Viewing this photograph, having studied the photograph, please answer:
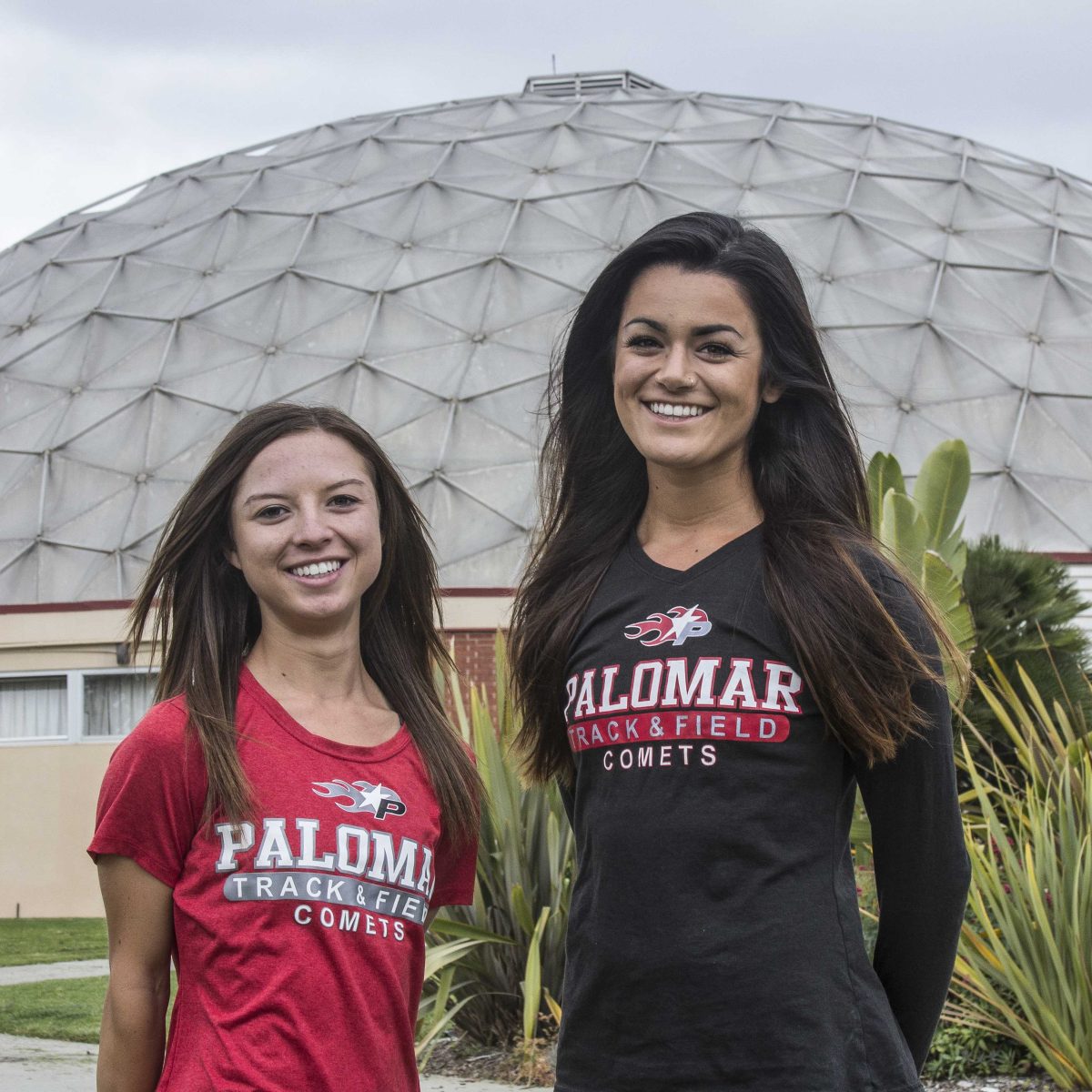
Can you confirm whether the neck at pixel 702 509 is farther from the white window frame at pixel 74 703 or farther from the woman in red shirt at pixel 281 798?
the white window frame at pixel 74 703

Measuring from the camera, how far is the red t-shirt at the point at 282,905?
2.65 m

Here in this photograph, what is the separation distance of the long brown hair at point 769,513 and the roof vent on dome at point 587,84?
28.0 meters

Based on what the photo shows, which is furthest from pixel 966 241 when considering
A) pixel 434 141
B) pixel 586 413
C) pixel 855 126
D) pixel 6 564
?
pixel 586 413

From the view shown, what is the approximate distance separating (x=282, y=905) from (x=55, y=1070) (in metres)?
5.49

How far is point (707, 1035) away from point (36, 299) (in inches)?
946

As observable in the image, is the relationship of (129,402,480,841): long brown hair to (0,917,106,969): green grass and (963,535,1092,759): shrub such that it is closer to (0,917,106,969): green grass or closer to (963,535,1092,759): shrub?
(963,535,1092,759): shrub

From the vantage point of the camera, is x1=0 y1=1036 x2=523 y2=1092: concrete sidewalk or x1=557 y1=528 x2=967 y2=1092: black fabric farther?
x1=0 y1=1036 x2=523 y2=1092: concrete sidewalk

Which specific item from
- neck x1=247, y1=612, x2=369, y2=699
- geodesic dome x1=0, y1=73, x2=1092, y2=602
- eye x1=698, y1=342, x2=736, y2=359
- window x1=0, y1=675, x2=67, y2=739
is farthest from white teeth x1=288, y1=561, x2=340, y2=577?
window x1=0, y1=675, x2=67, y2=739

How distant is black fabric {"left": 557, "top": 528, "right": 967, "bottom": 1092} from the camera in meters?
2.44

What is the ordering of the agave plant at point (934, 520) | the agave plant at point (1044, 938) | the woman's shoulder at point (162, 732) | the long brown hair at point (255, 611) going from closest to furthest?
the woman's shoulder at point (162, 732), the long brown hair at point (255, 611), the agave plant at point (1044, 938), the agave plant at point (934, 520)

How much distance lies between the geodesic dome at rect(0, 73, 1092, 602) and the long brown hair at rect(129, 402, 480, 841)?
1340 cm

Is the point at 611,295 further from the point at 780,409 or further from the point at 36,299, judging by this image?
the point at 36,299

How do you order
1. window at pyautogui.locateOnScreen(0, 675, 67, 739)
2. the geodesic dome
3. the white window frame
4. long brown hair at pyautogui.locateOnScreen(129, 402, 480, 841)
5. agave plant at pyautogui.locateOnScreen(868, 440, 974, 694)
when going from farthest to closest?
the geodesic dome → window at pyautogui.locateOnScreen(0, 675, 67, 739) → the white window frame → agave plant at pyautogui.locateOnScreen(868, 440, 974, 694) → long brown hair at pyautogui.locateOnScreen(129, 402, 480, 841)

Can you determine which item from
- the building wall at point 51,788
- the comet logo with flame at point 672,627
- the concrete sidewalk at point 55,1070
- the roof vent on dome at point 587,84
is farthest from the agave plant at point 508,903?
the roof vent on dome at point 587,84
